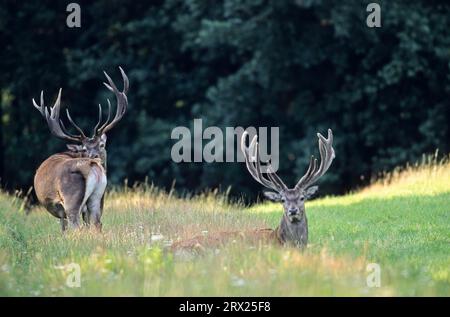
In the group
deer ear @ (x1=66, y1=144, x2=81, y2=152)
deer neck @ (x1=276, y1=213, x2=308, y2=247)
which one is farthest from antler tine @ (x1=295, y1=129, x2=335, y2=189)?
deer ear @ (x1=66, y1=144, x2=81, y2=152)

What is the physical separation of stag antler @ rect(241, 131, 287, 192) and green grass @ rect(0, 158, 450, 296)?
75 centimetres

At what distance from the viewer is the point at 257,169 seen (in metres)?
10.9

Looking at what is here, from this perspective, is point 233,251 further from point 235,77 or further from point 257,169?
point 235,77

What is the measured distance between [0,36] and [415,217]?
15061 mm

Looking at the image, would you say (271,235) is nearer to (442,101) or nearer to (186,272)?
(186,272)

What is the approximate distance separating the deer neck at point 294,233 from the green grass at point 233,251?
200mm

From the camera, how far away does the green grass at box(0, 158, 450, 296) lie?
334 inches

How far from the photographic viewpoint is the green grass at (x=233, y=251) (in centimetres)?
849

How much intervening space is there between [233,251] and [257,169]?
1622 mm

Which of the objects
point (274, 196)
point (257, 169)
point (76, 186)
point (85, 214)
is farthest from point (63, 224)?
point (274, 196)

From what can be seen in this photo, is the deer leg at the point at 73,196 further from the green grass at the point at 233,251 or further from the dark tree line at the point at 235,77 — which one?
the dark tree line at the point at 235,77

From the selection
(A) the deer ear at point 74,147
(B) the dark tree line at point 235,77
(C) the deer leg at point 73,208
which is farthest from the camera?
(B) the dark tree line at point 235,77

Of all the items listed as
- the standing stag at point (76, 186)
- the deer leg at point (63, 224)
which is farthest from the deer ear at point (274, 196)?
the deer leg at point (63, 224)
